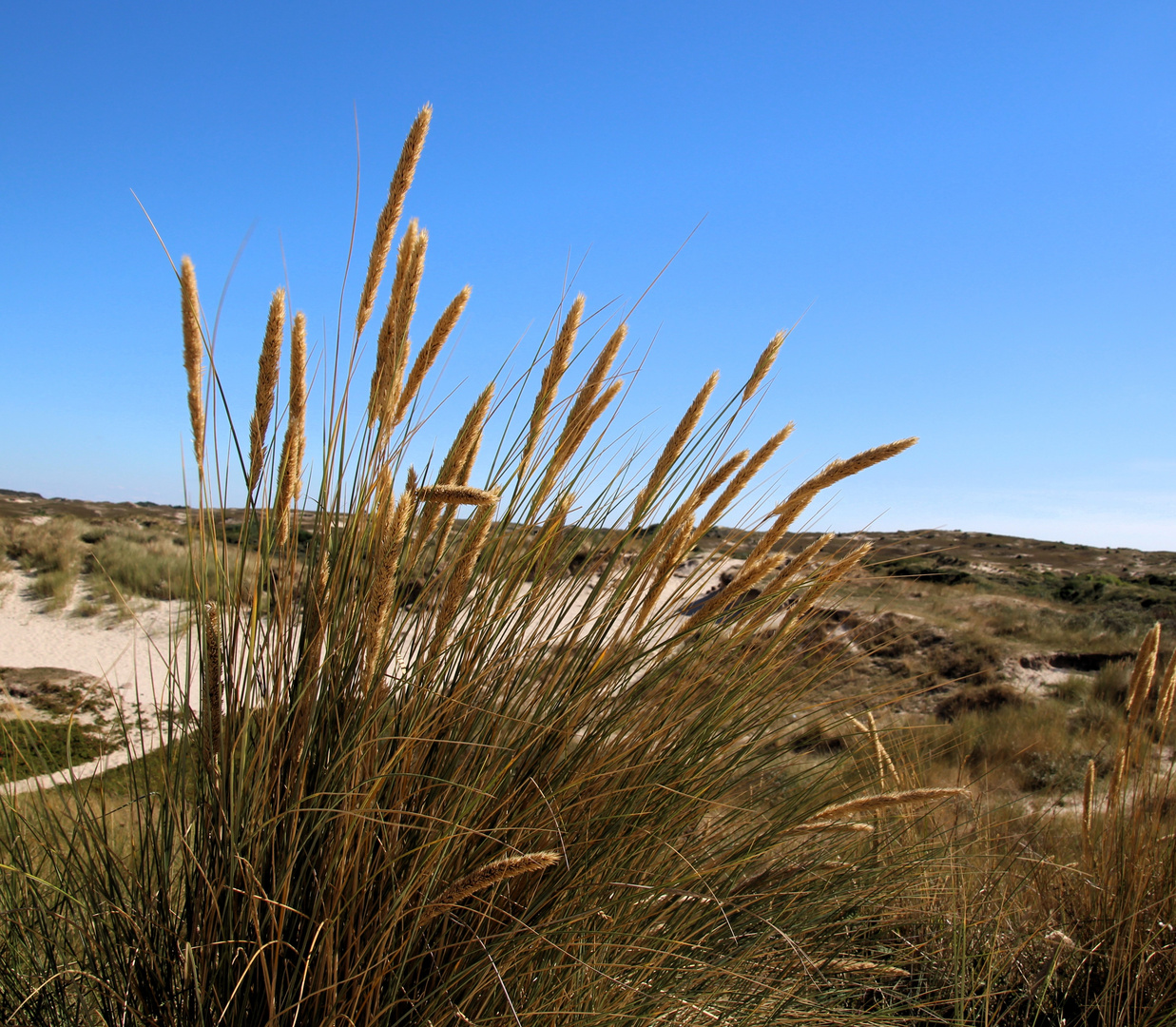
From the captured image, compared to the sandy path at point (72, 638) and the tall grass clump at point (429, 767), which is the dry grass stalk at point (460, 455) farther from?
the sandy path at point (72, 638)

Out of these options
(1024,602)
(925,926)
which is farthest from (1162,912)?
(1024,602)

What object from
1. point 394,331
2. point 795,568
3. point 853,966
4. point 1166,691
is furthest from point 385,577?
point 1166,691

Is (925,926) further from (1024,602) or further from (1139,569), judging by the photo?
(1139,569)

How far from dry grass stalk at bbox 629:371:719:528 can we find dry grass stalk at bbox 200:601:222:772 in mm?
853

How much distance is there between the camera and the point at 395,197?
1272 millimetres

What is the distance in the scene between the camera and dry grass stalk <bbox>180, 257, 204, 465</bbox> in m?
1.22

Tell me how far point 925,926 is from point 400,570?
7.32 feet

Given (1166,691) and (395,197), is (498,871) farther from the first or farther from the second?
(1166,691)

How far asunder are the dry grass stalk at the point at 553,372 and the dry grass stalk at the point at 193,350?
62 centimetres

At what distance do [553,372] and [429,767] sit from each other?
0.83 metres

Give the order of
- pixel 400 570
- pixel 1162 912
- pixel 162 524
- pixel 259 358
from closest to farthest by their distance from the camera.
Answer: pixel 259 358
pixel 400 570
pixel 1162 912
pixel 162 524

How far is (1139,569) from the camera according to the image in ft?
82.8

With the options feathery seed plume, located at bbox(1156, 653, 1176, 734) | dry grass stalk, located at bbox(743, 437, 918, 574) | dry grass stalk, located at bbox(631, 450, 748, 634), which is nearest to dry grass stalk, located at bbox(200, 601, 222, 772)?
dry grass stalk, located at bbox(631, 450, 748, 634)

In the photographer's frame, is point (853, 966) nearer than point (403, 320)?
No
